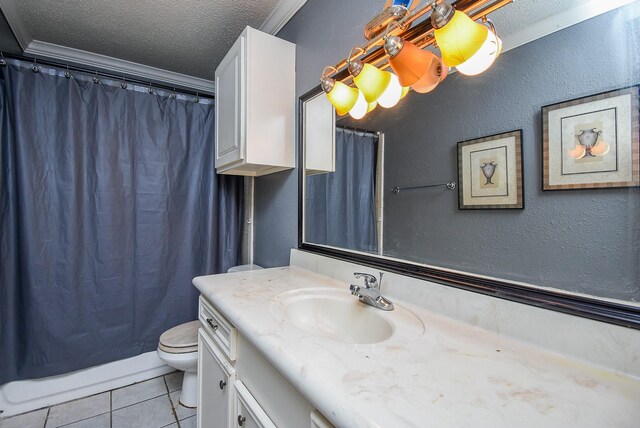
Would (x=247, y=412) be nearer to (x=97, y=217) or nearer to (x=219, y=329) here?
(x=219, y=329)

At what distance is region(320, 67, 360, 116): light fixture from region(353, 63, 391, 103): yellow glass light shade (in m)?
0.09

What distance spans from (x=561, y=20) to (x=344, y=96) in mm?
677

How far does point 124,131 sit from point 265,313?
1.73 m

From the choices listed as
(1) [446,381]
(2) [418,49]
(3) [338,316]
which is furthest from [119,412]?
(2) [418,49]

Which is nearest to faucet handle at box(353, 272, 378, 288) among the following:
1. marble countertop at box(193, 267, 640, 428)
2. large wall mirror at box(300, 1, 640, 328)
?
large wall mirror at box(300, 1, 640, 328)

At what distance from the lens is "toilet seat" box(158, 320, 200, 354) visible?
1.58 metres

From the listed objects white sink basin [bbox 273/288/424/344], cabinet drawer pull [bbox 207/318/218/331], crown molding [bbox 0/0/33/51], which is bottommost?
cabinet drawer pull [bbox 207/318/218/331]

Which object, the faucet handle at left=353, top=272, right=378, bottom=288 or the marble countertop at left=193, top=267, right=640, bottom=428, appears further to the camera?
the faucet handle at left=353, top=272, right=378, bottom=288

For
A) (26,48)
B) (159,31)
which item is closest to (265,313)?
(159,31)

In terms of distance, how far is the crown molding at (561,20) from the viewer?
61cm

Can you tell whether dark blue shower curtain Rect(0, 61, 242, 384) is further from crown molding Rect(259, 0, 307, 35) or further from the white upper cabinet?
crown molding Rect(259, 0, 307, 35)

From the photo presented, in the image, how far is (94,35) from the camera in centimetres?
174

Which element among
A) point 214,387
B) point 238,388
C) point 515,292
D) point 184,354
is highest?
point 515,292

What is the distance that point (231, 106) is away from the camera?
157 cm
